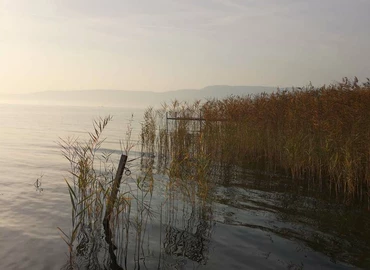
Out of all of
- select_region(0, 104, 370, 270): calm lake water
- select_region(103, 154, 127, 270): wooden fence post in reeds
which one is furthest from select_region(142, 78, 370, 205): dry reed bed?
select_region(103, 154, 127, 270): wooden fence post in reeds

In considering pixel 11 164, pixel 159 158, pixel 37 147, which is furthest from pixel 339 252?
pixel 37 147

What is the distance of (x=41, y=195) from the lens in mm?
12164

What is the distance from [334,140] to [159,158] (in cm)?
1126

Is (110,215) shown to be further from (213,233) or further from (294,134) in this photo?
(294,134)

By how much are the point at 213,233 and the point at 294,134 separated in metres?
9.68

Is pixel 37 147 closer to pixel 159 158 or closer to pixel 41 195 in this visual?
pixel 159 158

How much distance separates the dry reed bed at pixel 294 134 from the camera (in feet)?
43.1

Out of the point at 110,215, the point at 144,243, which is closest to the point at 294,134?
the point at 144,243

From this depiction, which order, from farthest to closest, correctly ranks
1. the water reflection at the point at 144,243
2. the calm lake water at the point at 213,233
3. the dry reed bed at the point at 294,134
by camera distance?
the dry reed bed at the point at 294,134 → the calm lake water at the point at 213,233 → the water reflection at the point at 144,243

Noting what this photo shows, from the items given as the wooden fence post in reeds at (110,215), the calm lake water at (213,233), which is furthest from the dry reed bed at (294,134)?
the wooden fence post in reeds at (110,215)

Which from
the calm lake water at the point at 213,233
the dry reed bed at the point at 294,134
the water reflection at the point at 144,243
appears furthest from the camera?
the dry reed bed at the point at 294,134

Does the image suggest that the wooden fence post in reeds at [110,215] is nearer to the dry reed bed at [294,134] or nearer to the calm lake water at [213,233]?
the calm lake water at [213,233]

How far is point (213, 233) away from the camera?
8.73 m

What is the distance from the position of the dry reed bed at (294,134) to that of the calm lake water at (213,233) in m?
2.00
